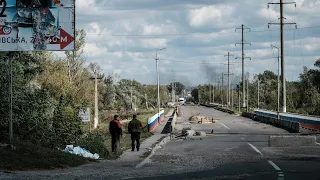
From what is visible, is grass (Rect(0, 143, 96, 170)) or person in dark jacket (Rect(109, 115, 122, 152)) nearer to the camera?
grass (Rect(0, 143, 96, 170))

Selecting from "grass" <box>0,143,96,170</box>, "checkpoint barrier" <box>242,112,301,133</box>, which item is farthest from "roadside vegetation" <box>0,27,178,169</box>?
"checkpoint barrier" <box>242,112,301,133</box>

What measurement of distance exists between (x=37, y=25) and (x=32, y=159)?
195 inches

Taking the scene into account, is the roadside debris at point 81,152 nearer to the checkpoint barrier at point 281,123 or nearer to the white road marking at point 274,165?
the white road marking at point 274,165

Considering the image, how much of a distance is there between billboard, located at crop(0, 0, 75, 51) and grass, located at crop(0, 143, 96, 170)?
11.7 ft

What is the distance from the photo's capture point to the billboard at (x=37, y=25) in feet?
64.6

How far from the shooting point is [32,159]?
18344 millimetres

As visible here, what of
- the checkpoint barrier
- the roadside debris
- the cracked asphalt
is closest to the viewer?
the cracked asphalt

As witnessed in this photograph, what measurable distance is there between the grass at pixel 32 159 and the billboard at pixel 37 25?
358cm

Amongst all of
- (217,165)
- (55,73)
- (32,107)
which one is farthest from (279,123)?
(217,165)

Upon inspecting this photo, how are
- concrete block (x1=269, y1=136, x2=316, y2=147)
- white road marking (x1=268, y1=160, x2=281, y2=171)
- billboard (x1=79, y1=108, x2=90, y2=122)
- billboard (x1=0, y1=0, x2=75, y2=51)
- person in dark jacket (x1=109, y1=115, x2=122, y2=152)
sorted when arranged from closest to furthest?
white road marking (x1=268, y1=160, x2=281, y2=171)
billboard (x1=0, y1=0, x2=75, y2=51)
person in dark jacket (x1=109, y1=115, x2=122, y2=152)
concrete block (x1=269, y1=136, x2=316, y2=147)
billboard (x1=79, y1=108, x2=90, y2=122)

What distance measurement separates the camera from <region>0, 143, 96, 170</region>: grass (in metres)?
17.5

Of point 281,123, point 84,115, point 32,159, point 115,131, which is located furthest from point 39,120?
point 281,123

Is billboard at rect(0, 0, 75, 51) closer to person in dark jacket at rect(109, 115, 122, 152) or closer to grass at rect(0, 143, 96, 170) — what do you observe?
grass at rect(0, 143, 96, 170)

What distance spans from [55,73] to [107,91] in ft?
172
